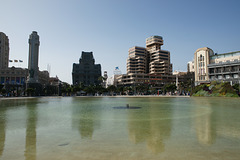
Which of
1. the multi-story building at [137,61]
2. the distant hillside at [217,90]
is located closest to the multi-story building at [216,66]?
the distant hillside at [217,90]

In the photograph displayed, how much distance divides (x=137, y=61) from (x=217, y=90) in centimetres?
11165

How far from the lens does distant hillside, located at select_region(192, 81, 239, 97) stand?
7906 cm

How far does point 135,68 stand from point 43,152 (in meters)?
183

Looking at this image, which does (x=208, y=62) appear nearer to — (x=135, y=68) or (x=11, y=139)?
(x=135, y=68)

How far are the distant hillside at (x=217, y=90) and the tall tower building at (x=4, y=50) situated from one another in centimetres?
15862

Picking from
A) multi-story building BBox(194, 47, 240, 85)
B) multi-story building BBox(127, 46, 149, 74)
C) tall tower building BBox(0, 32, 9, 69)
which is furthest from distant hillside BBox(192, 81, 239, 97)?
tall tower building BBox(0, 32, 9, 69)

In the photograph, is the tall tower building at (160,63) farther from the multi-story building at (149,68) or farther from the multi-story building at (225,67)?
the multi-story building at (225,67)

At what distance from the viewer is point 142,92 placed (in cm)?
14462

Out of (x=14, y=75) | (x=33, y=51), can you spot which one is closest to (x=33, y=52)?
(x=33, y=51)

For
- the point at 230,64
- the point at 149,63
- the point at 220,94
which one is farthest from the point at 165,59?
the point at 220,94

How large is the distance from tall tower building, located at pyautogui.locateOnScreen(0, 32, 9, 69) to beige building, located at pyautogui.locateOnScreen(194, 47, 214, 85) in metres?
160

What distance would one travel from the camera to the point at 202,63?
117 meters

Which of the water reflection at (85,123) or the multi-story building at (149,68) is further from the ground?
the multi-story building at (149,68)

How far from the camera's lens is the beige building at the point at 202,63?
114 meters
